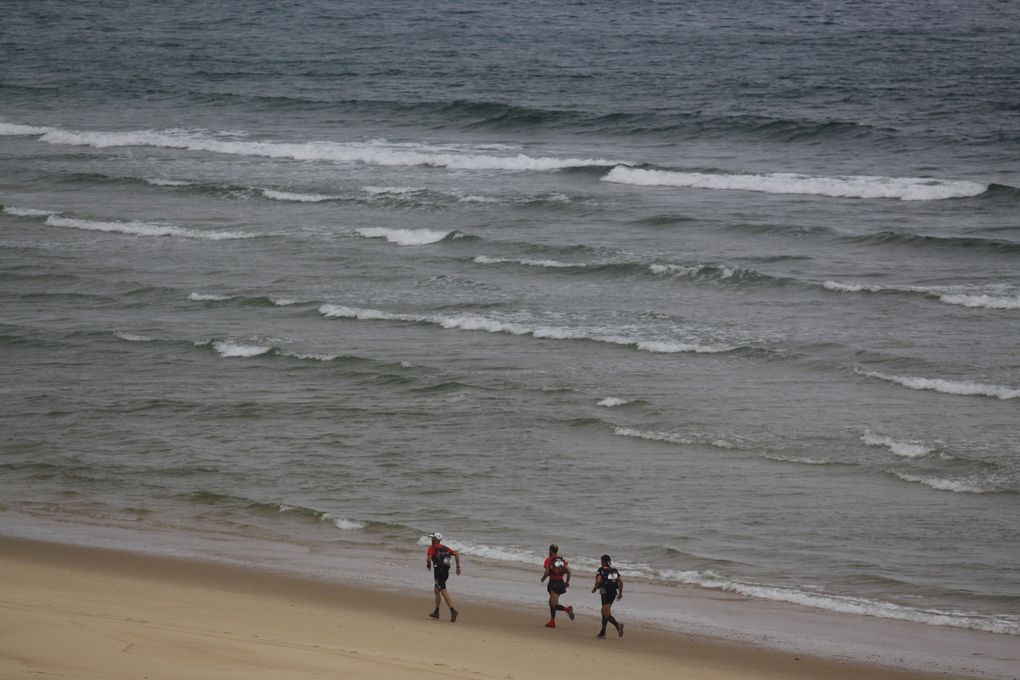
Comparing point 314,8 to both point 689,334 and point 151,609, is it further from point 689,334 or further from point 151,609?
point 151,609

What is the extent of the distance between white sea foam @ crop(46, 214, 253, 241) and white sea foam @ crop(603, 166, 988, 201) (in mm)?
13459

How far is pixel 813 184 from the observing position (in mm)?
42625

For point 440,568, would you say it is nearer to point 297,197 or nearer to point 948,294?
point 948,294

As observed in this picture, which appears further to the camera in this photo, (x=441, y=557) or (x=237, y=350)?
(x=237, y=350)

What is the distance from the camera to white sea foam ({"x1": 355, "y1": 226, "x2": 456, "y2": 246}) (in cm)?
3809

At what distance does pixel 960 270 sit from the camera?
33531mm

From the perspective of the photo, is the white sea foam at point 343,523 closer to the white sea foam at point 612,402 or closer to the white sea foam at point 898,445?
the white sea foam at point 612,402

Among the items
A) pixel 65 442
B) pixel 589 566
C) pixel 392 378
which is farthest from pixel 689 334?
pixel 65 442

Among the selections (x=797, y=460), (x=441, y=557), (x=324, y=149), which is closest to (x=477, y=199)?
(x=324, y=149)

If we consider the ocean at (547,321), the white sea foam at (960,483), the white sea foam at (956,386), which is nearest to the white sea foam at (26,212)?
the ocean at (547,321)

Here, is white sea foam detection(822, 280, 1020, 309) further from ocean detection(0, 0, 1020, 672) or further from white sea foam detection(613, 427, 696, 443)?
white sea foam detection(613, 427, 696, 443)

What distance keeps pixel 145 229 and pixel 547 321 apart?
15.7 m

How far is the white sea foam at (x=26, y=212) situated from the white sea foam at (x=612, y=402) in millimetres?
24010

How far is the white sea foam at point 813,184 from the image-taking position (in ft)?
134
